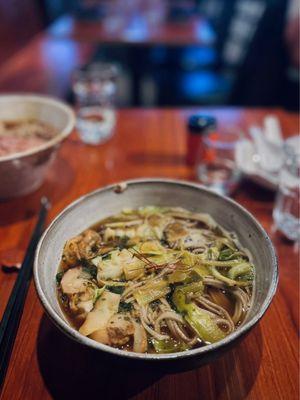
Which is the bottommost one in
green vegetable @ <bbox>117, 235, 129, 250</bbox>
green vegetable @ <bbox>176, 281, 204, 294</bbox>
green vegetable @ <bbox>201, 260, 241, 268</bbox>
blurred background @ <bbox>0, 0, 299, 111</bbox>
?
blurred background @ <bbox>0, 0, 299, 111</bbox>

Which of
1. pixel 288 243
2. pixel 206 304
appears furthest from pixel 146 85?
pixel 206 304

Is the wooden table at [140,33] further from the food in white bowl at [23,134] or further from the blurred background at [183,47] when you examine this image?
the food in white bowl at [23,134]

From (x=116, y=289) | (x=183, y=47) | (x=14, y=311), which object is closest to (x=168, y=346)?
(x=116, y=289)

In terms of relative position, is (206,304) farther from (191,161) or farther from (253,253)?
(191,161)

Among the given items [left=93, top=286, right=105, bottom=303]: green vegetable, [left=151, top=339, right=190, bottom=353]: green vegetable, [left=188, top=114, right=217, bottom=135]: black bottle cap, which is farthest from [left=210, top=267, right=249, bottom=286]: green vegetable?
[left=188, top=114, right=217, bottom=135]: black bottle cap

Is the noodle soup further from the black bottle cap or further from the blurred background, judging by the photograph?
the blurred background

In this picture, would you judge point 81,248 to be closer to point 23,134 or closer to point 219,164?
point 23,134

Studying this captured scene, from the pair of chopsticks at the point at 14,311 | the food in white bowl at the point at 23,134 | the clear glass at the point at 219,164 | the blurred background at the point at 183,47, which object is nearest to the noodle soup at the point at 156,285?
the pair of chopsticks at the point at 14,311
